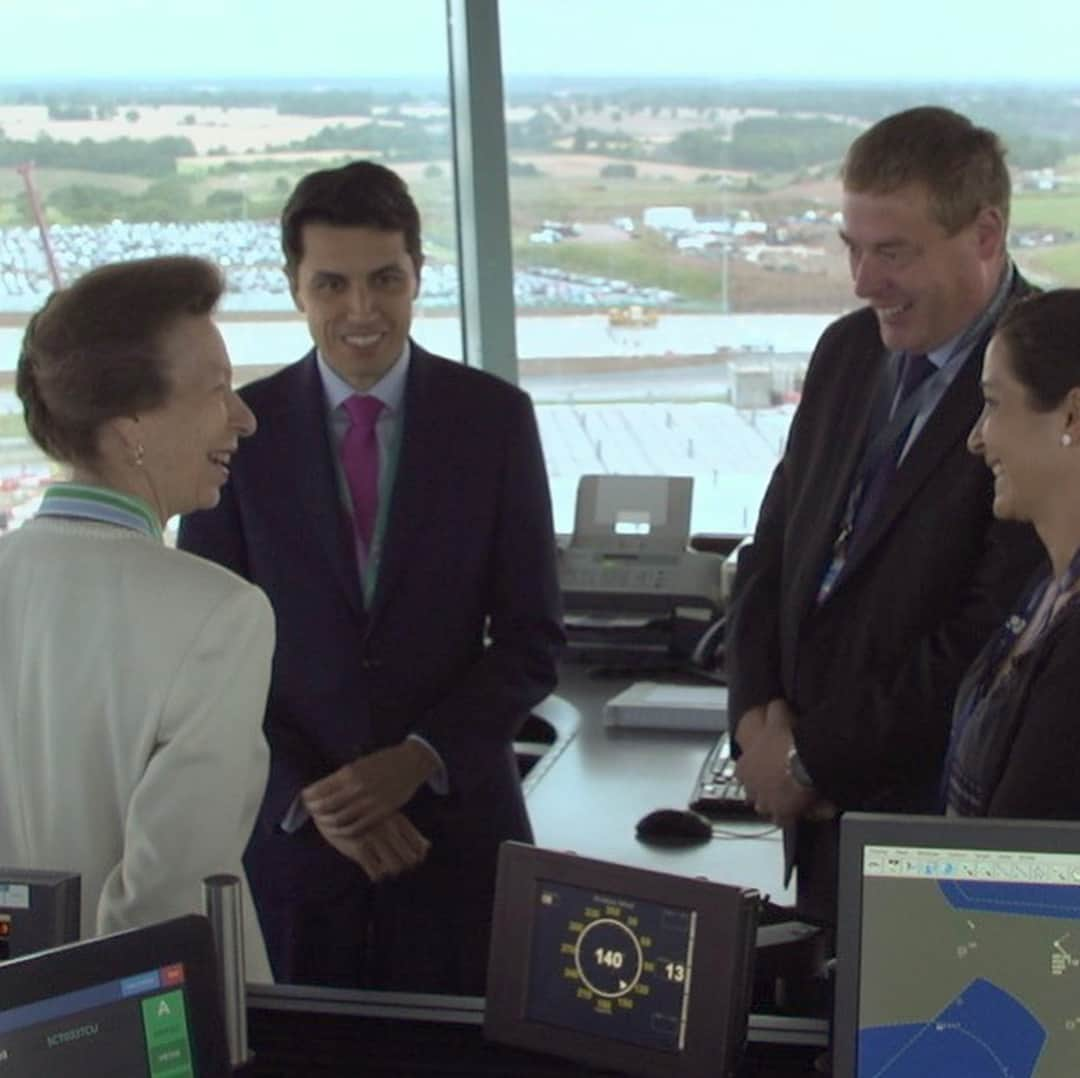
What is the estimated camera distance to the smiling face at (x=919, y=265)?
101 inches

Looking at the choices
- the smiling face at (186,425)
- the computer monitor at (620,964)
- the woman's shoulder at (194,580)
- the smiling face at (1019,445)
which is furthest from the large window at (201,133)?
the computer monitor at (620,964)

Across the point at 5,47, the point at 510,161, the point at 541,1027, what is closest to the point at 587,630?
the point at 510,161

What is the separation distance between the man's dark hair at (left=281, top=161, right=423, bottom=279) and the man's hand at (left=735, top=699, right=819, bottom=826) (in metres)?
0.88

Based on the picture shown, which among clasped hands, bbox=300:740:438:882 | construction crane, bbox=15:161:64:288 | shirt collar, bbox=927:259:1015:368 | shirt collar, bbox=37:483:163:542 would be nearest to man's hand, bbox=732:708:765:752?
clasped hands, bbox=300:740:438:882

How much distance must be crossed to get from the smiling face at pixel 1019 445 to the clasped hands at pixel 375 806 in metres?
0.93

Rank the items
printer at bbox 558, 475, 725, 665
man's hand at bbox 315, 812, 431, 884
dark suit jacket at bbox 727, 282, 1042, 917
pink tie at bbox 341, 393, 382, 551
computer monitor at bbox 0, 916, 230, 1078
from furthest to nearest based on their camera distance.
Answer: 1. printer at bbox 558, 475, 725, 665
2. pink tie at bbox 341, 393, 382, 551
3. man's hand at bbox 315, 812, 431, 884
4. dark suit jacket at bbox 727, 282, 1042, 917
5. computer monitor at bbox 0, 916, 230, 1078

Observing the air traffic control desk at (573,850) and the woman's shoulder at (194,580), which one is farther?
the woman's shoulder at (194,580)

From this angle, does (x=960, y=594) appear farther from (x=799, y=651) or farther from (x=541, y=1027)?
(x=541, y=1027)

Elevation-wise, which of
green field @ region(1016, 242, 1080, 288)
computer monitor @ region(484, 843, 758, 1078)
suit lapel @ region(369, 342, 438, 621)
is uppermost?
green field @ region(1016, 242, 1080, 288)

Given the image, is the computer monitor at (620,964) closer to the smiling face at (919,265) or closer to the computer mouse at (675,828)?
the smiling face at (919,265)

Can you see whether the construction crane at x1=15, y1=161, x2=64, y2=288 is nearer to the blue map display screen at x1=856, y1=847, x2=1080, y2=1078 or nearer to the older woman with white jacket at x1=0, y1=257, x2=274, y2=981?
the older woman with white jacket at x1=0, y1=257, x2=274, y2=981

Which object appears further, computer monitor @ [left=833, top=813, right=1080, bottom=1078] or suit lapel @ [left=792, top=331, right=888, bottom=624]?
suit lapel @ [left=792, top=331, right=888, bottom=624]

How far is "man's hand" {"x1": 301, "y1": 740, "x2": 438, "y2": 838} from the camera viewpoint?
8.51 ft

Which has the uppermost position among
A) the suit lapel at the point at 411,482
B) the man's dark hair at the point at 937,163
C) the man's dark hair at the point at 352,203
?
the man's dark hair at the point at 937,163
